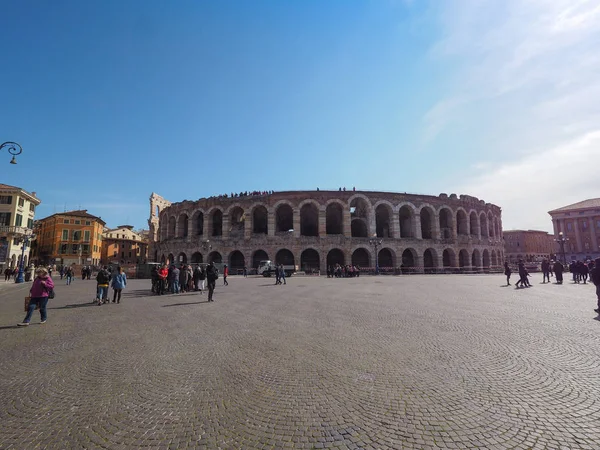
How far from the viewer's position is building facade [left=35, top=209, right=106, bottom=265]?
54125mm

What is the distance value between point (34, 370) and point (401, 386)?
5362mm

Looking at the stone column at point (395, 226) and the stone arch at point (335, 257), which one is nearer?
the stone column at point (395, 226)

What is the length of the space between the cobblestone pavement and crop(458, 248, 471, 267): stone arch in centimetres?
3601

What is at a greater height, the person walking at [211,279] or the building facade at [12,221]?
the building facade at [12,221]

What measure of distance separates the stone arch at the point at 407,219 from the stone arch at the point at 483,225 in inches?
495

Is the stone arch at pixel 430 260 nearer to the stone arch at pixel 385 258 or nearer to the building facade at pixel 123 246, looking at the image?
the stone arch at pixel 385 258

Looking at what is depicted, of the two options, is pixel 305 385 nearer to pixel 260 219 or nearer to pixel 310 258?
pixel 310 258

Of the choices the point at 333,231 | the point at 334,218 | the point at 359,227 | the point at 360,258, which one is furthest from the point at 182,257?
the point at 359,227

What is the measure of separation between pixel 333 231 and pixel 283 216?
7.66 m

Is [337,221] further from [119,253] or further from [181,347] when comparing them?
[119,253]

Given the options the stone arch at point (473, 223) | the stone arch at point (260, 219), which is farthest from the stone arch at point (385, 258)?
the stone arch at point (260, 219)

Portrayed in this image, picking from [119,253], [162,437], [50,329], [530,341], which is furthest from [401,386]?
[119,253]

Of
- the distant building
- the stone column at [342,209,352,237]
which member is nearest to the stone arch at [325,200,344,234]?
the stone column at [342,209,352,237]

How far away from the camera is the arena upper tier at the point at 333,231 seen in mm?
35562
